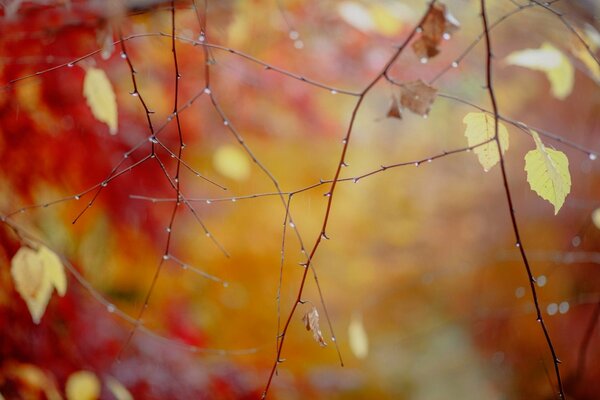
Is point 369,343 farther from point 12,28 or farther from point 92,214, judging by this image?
point 12,28

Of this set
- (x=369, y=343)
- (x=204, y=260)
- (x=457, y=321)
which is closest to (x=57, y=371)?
(x=204, y=260)

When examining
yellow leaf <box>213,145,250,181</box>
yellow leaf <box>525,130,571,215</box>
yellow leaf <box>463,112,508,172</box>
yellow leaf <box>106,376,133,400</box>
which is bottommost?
yellow leaf <box>106,376,133,400</box>

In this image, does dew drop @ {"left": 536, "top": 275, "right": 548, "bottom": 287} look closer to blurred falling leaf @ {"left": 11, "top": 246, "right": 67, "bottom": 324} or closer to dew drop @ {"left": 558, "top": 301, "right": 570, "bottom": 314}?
dew drop @ {"left": 558, "top": 301, "right": 570, "bottom": 314}

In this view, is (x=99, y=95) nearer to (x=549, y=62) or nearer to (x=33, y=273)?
(x=33, y=273)

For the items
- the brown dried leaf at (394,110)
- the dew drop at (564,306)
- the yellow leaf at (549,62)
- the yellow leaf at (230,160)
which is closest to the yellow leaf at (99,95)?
the brown dried leaf at (394,110)

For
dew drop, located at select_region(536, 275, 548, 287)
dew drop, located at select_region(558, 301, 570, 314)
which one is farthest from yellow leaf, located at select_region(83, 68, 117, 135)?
dew drop, located at select_region(558, 301, 570, 314)

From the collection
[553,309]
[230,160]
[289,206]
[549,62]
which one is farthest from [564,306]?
[230,160]

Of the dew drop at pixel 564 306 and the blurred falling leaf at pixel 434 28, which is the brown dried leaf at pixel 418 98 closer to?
the blurred falling leaf at pixel 434 28
